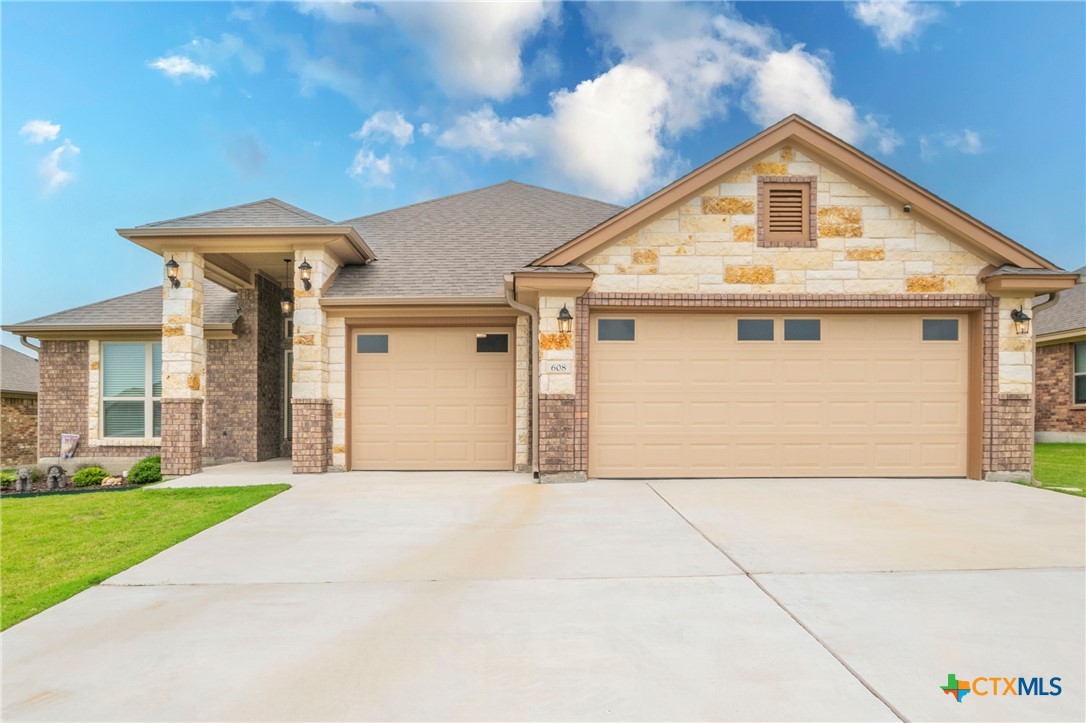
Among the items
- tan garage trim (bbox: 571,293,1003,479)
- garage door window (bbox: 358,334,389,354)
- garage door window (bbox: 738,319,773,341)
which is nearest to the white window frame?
garage door window (bbox: 358,334,389,354)

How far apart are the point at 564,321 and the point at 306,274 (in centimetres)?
464

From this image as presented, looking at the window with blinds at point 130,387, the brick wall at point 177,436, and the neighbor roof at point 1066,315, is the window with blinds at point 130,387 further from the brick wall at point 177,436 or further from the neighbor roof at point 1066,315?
the neighbor roof at point 1066,315

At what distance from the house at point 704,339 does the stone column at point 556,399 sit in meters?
0.03

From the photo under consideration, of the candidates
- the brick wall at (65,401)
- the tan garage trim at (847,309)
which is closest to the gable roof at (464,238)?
the tan garage trim at (847,309)

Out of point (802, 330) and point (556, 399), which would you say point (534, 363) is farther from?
point (802, 330)

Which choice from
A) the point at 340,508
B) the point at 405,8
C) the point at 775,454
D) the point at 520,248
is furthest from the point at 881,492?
the point at 405,8

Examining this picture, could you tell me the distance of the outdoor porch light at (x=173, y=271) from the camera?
33.8 feet

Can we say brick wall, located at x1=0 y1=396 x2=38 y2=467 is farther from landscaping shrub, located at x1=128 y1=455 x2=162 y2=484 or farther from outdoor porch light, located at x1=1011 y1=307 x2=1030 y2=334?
outdoor porch light, located at x1=1011 y1=307 x2=1030 y2=334

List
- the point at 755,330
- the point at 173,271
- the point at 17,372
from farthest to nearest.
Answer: the point at 17,372 → the point at 173,271 → the point at 755,330

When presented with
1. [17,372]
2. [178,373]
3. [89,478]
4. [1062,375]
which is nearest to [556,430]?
[178,373]

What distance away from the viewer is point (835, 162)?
9391 millimetres

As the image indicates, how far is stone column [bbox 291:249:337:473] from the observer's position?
10.3 metres

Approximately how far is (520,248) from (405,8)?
5.99 m

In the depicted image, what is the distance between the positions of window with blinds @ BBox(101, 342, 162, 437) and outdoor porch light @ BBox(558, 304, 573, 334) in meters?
9.45
